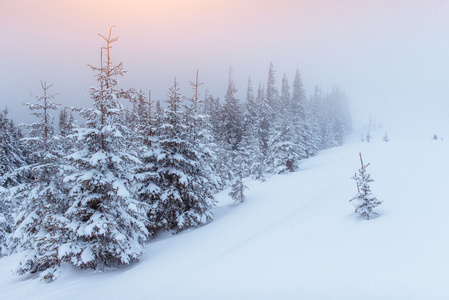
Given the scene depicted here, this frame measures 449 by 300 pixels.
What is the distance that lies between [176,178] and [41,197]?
7058 mm

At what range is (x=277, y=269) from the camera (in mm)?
7359

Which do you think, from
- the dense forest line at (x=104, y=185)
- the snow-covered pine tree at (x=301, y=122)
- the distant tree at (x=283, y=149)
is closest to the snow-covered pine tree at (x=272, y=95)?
the snow-covered pine tree at (x=301, y=122)

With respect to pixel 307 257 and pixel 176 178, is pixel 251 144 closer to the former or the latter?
pixel 176 178

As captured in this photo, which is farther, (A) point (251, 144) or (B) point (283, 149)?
(A) point (251, 144)

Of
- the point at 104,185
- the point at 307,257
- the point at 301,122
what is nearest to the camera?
the point at 307,257

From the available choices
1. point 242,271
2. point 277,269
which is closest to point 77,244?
point 242,271

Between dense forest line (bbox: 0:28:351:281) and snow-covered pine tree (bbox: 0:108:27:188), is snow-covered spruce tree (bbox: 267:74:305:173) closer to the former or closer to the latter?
dense forest line (bbox: 0:28:351:281)

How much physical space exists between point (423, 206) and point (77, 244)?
45.6 ft

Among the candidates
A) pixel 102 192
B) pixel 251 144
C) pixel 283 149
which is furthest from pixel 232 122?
pixel 102 192

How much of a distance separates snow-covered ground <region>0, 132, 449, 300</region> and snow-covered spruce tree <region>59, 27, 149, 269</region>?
96cm

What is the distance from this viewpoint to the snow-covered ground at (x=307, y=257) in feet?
19.1

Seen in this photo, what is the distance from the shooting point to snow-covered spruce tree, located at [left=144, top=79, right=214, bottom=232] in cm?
1595

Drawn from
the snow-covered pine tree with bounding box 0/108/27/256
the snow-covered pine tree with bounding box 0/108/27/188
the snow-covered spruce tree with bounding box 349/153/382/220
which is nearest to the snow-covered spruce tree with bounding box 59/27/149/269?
the snow-covered spruce tree with bounding box 349/153/382/220

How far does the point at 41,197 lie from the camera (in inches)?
480
